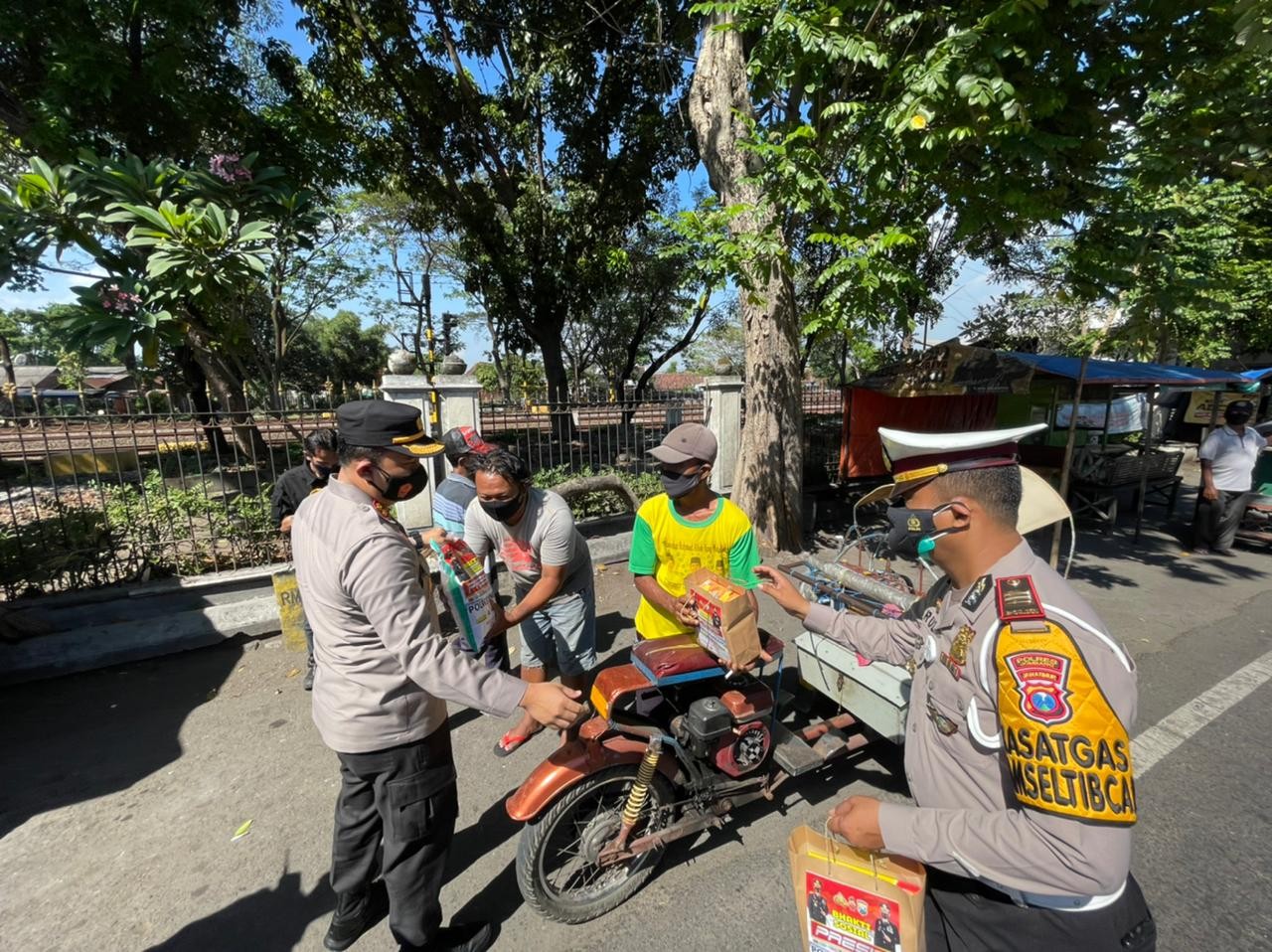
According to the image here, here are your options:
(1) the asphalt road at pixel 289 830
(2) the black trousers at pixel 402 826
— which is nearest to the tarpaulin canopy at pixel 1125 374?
(1) the asphalt road at pixel 289 830

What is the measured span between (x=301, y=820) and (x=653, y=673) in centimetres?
221

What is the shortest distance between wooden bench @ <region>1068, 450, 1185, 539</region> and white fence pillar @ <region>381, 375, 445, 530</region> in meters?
9.14

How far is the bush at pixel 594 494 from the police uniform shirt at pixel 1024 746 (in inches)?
218

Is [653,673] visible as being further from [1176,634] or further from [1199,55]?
[1199,55]

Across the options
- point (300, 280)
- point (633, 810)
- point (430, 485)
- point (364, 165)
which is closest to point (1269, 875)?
point (633, 810)

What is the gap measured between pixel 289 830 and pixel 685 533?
100 inches

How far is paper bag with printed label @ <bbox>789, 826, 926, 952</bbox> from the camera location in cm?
133

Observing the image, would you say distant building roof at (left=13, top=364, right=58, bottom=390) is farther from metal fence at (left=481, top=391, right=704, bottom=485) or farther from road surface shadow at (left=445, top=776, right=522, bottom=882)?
road surface shadow at (left=445, top=776, right=522, bottom=882)

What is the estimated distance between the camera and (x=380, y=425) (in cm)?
194

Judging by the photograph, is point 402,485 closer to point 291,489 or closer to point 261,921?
point 261,921

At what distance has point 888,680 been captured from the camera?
9.37 ft

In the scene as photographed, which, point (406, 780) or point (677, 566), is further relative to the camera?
point (677, 566)

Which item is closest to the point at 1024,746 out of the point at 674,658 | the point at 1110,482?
the point at 674,658

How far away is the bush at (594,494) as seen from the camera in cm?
706
